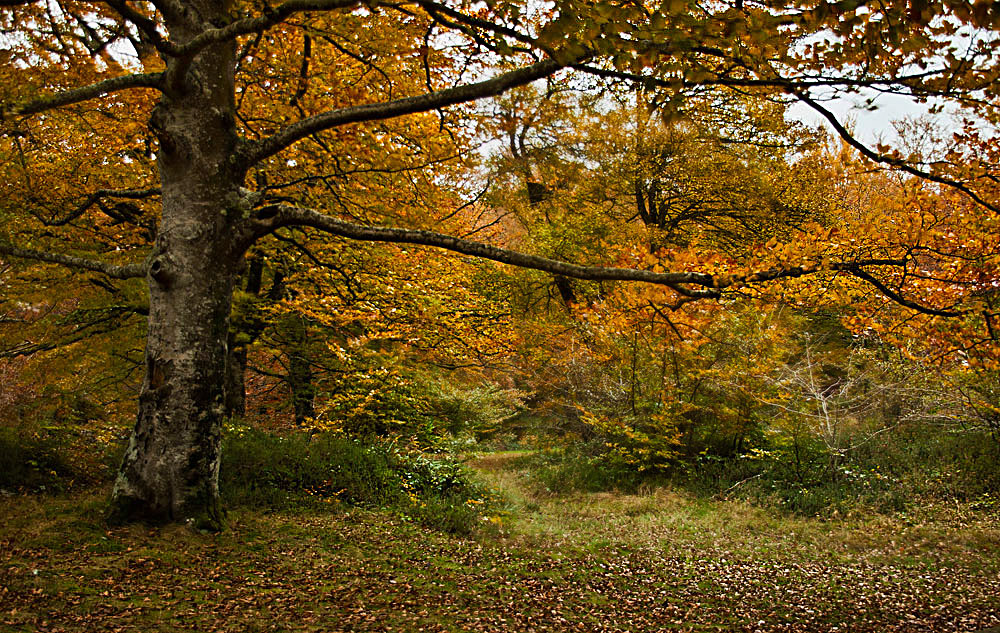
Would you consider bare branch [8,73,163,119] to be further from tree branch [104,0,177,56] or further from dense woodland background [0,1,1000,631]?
tree branch [104,0,177,56]

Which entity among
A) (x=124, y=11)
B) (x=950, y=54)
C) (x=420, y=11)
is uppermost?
(x=420, y=11)

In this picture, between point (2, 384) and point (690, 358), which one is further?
point (2, 384)

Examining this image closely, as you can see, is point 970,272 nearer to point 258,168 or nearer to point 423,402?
point 423,402

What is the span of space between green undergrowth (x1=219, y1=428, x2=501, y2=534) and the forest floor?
1.28 ft

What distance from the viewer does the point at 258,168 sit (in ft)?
25.3

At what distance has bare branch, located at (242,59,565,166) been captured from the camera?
428 cm

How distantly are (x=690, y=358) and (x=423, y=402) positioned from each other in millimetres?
6129

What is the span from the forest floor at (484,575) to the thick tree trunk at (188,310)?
0.35 metres

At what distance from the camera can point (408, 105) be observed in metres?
4.46

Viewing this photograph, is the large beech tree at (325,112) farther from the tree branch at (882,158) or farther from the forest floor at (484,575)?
the forest floor at (484,575)

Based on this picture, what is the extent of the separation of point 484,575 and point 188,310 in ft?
12.5

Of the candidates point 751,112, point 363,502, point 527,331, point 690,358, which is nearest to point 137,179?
point 363,502

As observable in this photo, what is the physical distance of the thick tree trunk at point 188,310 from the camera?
15.0 feet

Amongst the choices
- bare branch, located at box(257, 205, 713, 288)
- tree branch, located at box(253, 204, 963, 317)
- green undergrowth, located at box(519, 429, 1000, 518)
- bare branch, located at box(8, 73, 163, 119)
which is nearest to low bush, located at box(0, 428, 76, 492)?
bare branch, located at box(257, 205, 713, 288)
